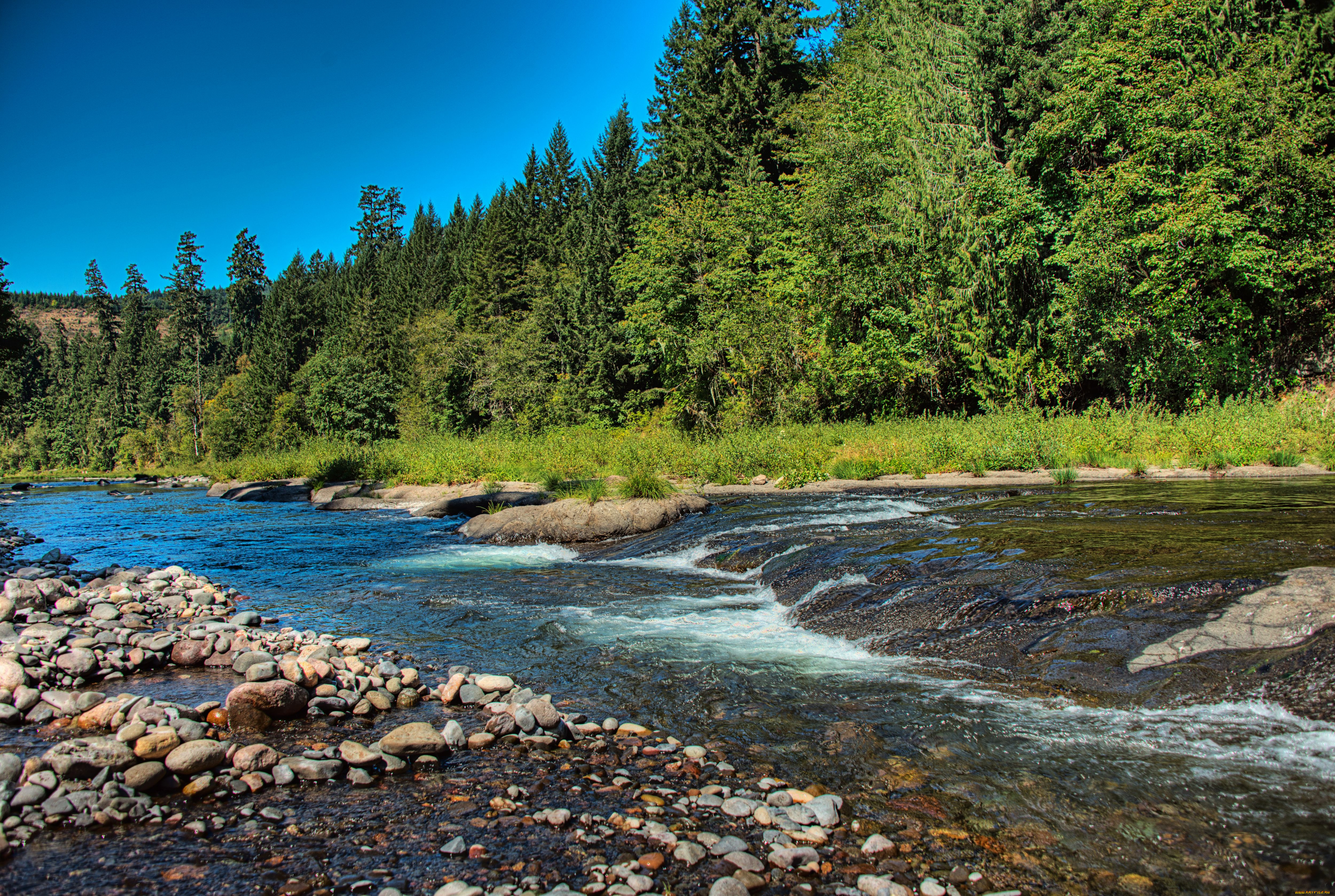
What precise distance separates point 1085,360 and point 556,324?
2856 cm

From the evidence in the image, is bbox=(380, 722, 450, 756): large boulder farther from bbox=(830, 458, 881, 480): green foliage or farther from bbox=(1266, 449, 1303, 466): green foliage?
bbox=(1266, 449, 1303, 466): green foliage

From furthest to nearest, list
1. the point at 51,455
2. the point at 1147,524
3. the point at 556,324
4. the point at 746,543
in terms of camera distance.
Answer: the point at 51,455 → the point at 556,324 → the point at 746,543 → the point at 1147,524

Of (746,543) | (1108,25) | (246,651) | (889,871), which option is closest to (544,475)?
(746,543)

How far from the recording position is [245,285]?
321 ft

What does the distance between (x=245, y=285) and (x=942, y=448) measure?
348ft

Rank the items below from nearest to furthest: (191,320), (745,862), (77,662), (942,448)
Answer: (745,862) < (77,662) < (942,448) < (191,320)

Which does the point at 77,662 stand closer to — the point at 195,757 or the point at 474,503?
the point at 195,757

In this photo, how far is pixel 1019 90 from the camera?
24.1 meters

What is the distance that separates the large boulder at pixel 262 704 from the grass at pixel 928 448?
45.0 ft

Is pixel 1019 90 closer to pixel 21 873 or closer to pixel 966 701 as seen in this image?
pixel 966 701

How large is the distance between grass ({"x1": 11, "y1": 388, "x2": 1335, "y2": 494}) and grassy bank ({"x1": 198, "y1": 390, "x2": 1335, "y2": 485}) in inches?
1.4

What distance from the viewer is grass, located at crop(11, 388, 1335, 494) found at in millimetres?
16922

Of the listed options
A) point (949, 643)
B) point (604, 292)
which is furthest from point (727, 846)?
point (604, 292)

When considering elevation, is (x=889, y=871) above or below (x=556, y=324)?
below
